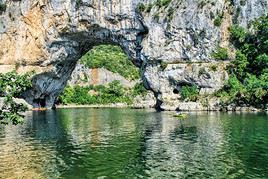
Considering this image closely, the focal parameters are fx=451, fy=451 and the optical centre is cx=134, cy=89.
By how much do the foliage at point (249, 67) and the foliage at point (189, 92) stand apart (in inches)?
175

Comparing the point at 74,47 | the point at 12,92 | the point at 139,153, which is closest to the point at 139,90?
the point at 74,47

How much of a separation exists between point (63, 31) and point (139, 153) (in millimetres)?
53843

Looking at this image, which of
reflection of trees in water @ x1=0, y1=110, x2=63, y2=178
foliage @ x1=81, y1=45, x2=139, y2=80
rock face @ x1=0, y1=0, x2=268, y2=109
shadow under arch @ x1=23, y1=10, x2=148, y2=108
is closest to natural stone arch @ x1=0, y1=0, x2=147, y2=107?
shadow under arch @ x1=23, y1=10, x2=148, y2=108

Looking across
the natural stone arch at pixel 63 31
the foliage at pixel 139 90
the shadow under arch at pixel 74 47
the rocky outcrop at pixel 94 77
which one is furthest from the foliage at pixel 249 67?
the rocky outcrop at pixel 94 77

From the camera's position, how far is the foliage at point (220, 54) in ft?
249

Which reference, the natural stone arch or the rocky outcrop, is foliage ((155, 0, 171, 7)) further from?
the rocky outcrop

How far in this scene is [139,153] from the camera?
29062mm

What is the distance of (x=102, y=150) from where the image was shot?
30562mm

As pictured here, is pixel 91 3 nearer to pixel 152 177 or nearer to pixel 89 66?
pixel 152 177

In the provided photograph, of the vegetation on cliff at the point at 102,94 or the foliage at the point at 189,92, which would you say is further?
the vegetation on cliff at the point at 102,94

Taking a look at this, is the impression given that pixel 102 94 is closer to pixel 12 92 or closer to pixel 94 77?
pixel 94 77

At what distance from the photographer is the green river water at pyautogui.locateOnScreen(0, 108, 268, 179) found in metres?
23.2

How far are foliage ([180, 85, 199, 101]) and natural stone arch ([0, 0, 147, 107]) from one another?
1038 cm

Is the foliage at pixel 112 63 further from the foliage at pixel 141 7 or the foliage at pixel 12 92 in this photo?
the foliage at pixel 12 92
